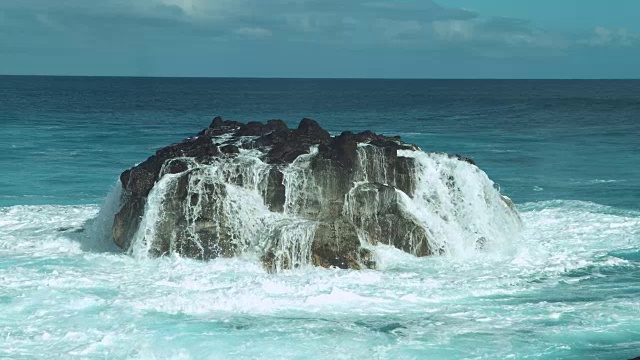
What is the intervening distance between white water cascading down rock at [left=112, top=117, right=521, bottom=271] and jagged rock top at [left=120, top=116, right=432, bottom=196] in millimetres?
41

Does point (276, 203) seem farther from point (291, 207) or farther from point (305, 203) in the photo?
point (305, 203)

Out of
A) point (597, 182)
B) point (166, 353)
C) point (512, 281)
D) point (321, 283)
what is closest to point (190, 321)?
point (166, 353)

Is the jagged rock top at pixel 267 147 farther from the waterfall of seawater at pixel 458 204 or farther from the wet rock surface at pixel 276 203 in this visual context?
the waterfall of seawater at pixel 458 204

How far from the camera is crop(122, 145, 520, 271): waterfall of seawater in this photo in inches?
873

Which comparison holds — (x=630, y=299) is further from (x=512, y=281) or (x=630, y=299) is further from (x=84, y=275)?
(x=84, y=275)

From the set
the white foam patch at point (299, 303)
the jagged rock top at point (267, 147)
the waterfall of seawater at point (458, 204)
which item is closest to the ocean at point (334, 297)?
the white foam patch at point (299, 303)

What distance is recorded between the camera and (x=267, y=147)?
82.2 feet

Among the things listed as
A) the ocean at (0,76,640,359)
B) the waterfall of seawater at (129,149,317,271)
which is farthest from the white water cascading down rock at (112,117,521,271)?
the ocean at (0,76,640,359)

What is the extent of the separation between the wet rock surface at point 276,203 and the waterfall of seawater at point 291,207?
0.03 metres

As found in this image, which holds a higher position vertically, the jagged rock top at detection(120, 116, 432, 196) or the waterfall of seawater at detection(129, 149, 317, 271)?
the jagged rock top at detection(120, 116, 432, 196)

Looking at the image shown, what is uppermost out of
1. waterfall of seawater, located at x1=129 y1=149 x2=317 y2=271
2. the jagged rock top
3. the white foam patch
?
the jagged rock top

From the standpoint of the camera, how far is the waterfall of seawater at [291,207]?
2217cm

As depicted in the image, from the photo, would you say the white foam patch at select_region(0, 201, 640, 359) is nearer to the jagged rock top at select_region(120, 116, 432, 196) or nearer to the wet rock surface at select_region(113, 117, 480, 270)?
the wet rock surface at select_region(113, 117, 480, 270)

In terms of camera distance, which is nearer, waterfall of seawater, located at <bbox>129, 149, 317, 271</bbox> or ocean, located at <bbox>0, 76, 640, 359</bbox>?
ocean, located at <bbox>0, 76, 640, 359</bbox>
